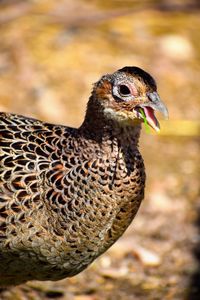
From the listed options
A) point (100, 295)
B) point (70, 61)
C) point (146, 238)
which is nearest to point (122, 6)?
point (70, 61)

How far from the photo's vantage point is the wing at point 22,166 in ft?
13.4

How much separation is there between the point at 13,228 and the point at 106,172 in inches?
21.9

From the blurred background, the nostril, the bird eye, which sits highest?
the blurred background

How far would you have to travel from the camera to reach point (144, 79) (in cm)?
398

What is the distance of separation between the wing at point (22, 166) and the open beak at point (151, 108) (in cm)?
55

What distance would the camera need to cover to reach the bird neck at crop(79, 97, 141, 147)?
4082mm

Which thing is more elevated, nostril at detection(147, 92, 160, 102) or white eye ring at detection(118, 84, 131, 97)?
white eye ring at detection(118, 84, 131, 97)

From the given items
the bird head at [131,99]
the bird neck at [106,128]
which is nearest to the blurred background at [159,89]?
the bird neck at [106,128]

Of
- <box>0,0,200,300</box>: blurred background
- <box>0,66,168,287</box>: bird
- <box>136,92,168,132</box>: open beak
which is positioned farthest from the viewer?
<box>0,0,200,300</box>: blurred background

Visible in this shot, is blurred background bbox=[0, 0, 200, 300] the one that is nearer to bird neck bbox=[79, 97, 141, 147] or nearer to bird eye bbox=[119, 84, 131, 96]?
bird neck bbox=[79, 97, 141, 147]

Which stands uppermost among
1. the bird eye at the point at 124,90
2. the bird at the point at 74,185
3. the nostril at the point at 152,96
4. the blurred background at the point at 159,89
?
the blurred background at the point at 159,89

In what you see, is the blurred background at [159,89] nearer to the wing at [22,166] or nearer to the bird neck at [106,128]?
the wing at [22,166]

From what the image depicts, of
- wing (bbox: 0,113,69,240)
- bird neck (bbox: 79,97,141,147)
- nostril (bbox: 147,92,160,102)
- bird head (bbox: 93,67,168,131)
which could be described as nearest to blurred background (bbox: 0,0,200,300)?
wing (bbox: 0,113,69,240)

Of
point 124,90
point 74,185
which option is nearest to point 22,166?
point 74,185
